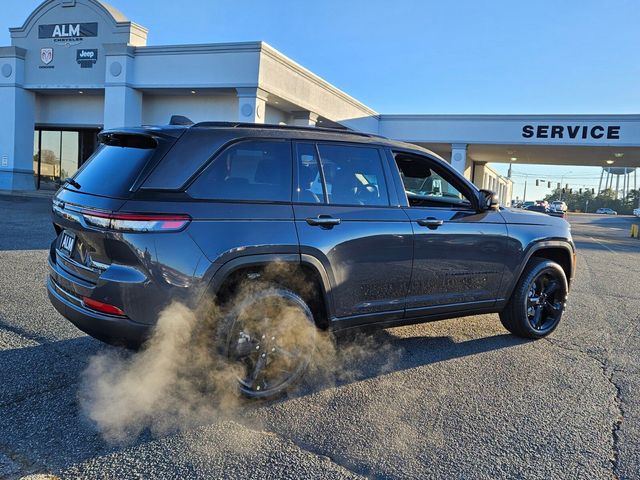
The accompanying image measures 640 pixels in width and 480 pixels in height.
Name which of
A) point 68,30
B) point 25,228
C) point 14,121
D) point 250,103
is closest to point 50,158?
point 14,121

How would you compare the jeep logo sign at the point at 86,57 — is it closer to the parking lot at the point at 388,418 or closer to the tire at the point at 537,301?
the parking lot at the point at 388,418

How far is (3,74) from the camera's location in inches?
902

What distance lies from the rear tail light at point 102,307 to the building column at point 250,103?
15.2m

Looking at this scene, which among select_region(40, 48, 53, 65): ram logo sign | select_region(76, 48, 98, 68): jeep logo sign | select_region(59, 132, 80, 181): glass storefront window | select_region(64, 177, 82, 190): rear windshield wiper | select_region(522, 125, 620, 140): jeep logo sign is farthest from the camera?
select_region(59, 132, 80, 181): glass storefront window

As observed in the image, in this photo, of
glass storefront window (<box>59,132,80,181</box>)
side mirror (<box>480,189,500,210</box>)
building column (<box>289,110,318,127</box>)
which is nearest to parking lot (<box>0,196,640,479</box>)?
side mirror (<box>480,189,500,210</box>)

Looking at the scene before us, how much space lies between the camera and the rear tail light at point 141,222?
3008mm

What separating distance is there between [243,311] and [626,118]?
25297 mm

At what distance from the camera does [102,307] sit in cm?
311

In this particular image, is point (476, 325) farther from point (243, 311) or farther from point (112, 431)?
point (112, 431)

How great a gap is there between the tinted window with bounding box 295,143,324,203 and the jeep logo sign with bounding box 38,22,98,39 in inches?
829

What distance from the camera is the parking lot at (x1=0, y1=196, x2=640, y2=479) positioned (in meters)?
2.76

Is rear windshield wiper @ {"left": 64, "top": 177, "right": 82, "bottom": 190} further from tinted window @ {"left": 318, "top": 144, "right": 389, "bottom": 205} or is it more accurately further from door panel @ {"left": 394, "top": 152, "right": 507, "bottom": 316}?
door panel @ {"left": 394, "top": 152, "right": 507, "bottom": 316}

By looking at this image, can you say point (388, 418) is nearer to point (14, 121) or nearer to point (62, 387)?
point (62, 387)

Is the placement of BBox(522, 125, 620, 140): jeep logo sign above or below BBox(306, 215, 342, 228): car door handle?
above
